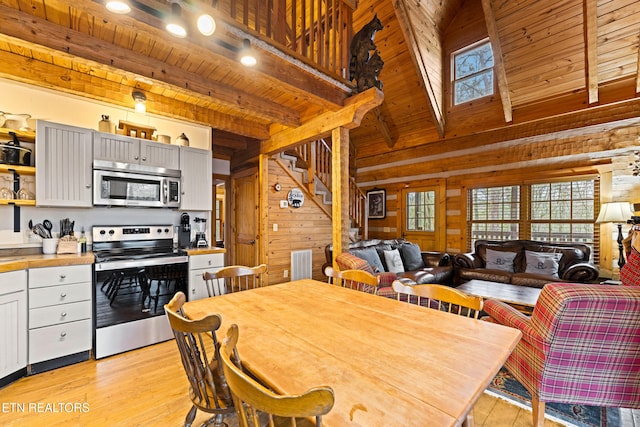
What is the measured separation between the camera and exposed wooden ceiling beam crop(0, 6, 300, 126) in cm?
202

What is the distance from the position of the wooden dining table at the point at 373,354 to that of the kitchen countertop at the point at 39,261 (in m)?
1.52

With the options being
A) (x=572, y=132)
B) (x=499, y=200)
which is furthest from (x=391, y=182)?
(x=572, y=132)

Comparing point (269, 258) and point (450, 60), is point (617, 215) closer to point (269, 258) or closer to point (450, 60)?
point (450, 60)

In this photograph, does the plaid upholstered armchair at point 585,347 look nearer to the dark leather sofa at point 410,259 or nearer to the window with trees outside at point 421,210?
the dark leather sofa at point 410,259

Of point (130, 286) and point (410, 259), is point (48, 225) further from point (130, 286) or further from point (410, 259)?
point (410, 259)

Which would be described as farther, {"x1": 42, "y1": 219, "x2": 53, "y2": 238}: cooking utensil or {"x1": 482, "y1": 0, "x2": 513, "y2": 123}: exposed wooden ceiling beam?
{"x1": 482, "y1": 0, "x2": 513, "y2": 123}: exposed wooden ceiling beam

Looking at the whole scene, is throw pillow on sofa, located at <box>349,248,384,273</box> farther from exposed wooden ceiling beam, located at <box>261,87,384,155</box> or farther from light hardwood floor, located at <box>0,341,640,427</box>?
light hardwood floor, located at <box>0,341,640,427</box>

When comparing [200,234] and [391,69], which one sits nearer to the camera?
[200,234]

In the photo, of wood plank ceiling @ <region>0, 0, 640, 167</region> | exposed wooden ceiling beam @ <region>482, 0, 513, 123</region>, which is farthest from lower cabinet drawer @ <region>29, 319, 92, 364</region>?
exposed wooden ceiling beam @ <region>482, 0, 513, 123</region>

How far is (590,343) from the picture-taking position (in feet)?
5.02

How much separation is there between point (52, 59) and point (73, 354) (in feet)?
9.05

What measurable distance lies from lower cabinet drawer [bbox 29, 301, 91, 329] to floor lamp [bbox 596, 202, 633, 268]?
620 cm

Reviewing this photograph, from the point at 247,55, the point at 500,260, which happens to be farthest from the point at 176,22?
the point at 500,260

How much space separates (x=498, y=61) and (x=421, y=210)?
310cm
